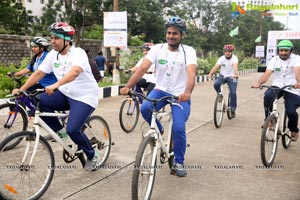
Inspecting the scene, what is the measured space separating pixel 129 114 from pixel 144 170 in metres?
3.24

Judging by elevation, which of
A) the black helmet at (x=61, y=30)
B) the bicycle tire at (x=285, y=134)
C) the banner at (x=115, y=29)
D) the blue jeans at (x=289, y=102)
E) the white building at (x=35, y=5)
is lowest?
the bicycle tire at (x=285, y=134)

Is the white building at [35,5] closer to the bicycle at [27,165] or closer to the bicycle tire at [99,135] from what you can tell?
the bicycle tire at [99,135]

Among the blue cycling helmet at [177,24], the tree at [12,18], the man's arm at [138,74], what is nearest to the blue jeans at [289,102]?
the blue cycling helmet at [177,24]

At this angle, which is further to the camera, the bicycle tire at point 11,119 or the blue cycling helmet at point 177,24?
the bicycle tire at point 11,119

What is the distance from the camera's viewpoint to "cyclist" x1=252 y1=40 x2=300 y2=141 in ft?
16.1

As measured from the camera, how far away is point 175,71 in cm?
388

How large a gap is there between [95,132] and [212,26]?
1322 inches

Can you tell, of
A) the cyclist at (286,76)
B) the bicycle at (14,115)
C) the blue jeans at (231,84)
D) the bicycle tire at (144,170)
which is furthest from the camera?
the blue jeans at (231,84)

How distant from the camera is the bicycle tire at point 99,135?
4075mm

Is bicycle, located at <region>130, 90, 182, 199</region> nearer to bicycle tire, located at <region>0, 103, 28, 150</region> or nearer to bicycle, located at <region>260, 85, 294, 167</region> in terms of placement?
bicycle, located at <region>260, 85, 294, 167</region>

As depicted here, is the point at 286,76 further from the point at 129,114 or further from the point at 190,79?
the point at 129,114

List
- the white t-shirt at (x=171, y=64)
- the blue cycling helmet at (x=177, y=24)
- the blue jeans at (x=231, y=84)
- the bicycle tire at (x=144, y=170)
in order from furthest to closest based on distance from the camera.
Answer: the blue jeans at (x=231, y=84), the white t-shirt at (x=171, y=64), the blue cycling helmet at (x=177, y=24), the bicycle tire at (x=144, y=170)

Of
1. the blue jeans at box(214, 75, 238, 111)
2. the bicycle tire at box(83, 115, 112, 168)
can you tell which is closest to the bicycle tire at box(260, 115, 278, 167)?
the bicycle tire at box(83, 115, 112, 168)

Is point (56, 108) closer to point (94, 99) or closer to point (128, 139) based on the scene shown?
point (94, 99)
